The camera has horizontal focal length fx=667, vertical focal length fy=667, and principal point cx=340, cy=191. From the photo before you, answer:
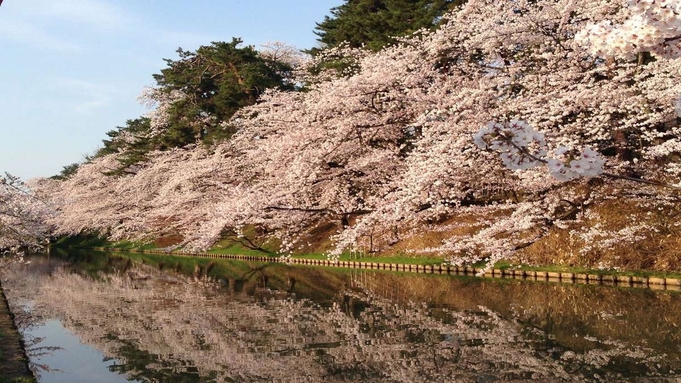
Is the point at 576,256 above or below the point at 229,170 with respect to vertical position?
below

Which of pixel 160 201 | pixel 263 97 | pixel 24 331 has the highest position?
pixel 263 97

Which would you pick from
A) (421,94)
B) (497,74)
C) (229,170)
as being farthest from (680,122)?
(229,170)

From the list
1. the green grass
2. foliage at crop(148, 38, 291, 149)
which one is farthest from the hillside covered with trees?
foliage at crop(148, 38, 291, 149)

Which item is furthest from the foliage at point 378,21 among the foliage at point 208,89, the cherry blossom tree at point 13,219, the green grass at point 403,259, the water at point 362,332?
the cherry blossom tree at point 13,219

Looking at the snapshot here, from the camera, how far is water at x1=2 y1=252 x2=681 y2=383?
9578mm

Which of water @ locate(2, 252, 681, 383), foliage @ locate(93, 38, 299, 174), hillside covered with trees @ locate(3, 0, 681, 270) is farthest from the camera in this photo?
foliage @ locate(93, 38, 299, 174)

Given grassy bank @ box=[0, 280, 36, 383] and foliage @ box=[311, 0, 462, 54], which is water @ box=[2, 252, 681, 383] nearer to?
grassy bank @ box=[0, 280, 36, 383]

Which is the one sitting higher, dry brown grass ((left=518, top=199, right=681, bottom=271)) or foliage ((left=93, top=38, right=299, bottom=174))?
foliage ((left=93, top=38, right=299, bottom=174))

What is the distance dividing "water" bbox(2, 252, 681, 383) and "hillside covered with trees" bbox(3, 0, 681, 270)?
1652mm

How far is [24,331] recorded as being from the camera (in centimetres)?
1432

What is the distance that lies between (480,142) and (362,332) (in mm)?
8553

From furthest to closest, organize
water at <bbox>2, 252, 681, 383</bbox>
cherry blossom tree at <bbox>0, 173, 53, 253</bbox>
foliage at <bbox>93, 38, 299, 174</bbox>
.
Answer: foliage at <bbox>93, 38, 299, 174</bbox>
cherry blossom tree at <bbox>0, 173, 53, 253</bbox>
water at <bbox>2, 252, 681, 383</bbox>

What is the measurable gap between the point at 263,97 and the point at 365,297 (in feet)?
46.9

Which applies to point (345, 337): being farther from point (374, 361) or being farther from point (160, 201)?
point (160, 201)
